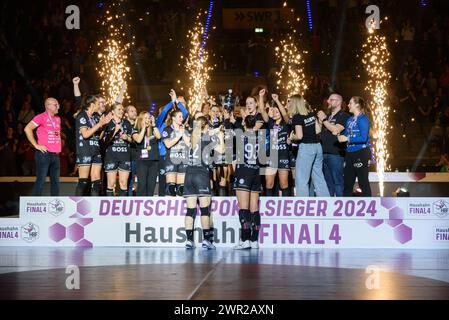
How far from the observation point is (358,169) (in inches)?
592

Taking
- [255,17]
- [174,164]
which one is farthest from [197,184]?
[255,17]

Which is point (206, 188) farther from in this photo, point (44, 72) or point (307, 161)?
point (44, 72)

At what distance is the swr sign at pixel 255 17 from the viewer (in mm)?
31703

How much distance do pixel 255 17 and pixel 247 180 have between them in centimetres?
1978

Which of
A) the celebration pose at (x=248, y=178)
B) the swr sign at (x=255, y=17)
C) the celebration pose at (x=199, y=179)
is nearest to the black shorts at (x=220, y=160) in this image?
the celebration pose at (x=199, y=179)

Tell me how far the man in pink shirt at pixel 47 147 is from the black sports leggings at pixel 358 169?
18.1 ft

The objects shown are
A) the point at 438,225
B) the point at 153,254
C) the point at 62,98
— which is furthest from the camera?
the point at 62,98

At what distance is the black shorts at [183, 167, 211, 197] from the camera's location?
1377 cm

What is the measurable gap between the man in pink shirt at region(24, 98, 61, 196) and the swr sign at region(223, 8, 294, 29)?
55.6 ft

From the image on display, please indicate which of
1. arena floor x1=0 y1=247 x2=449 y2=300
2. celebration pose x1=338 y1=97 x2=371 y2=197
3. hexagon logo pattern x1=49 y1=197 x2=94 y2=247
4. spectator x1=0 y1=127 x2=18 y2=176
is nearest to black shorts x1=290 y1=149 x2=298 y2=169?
celebration pose x1=338 y1=97 x2=371 y2=197
